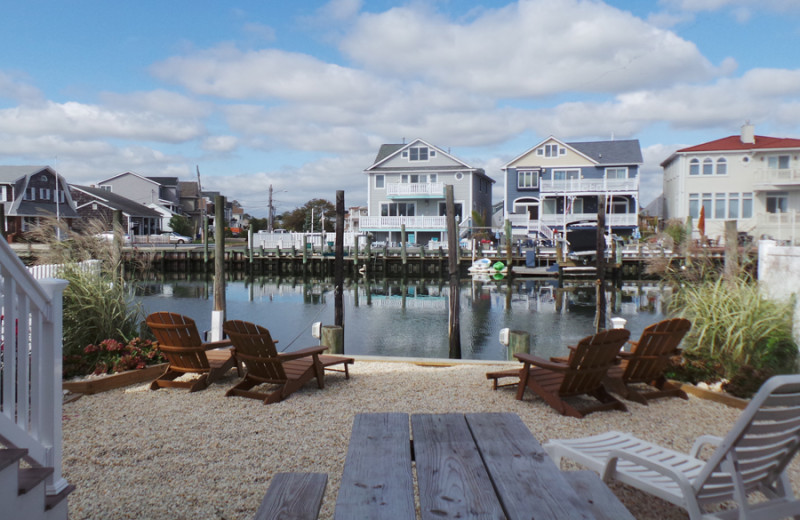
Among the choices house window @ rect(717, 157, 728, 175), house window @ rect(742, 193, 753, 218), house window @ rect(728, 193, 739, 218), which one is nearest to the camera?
house window @ rect(742, 193, 753, 218)

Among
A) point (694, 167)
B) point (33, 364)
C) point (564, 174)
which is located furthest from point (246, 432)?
point (564, 174)

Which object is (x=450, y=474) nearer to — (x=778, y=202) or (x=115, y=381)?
(x=115, y=381)

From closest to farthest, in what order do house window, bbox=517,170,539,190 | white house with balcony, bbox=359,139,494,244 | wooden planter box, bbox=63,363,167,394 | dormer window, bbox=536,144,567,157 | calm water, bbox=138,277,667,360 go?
wooden planter box, bbox=63,363,167,394
calm water, bbox=138,277,667,360
dormer window, bbox=536,144,567,157
house window, bbox=517,170,539,190
white house with balcony, bbox=359,139,494,244

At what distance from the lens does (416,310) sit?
23938mm

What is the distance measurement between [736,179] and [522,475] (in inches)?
1672

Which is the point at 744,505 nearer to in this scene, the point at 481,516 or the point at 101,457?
the point at 481,516

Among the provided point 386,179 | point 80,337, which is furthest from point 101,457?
point 386,179

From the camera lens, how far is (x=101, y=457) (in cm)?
464

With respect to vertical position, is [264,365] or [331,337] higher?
[264,365]

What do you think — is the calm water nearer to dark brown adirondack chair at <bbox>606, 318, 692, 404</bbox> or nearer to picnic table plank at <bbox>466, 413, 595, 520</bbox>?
dark brown adirondack chair at <bbox>606, 318, 692, 404</bbox>

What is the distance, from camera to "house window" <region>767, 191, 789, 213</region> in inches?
1470

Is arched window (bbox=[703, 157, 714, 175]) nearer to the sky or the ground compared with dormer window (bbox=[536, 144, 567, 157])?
nearer to the ground

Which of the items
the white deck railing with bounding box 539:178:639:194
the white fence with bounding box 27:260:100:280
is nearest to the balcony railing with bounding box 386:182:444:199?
the white deck railing with bounding box 539:178:639:194

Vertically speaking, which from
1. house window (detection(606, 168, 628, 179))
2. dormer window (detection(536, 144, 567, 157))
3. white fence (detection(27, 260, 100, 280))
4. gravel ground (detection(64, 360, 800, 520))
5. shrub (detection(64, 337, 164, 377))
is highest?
dormer window (detection(536, 144, 567, 157))
